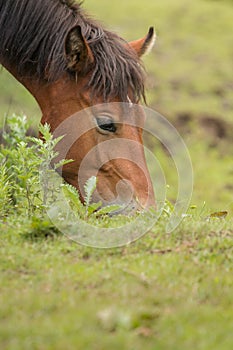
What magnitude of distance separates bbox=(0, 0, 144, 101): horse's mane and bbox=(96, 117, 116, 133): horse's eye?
0.17 m

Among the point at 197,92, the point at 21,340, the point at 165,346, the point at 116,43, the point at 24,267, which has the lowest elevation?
the point at 197,92

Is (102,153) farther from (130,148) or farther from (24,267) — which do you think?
(24,267)

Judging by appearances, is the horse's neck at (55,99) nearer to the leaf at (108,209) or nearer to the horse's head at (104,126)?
the horse's head at (104,126)

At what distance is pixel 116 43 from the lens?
502 cm

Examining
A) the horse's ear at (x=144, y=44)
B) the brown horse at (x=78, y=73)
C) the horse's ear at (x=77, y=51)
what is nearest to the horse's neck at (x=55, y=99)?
the brown horse at (x=78, y=73)

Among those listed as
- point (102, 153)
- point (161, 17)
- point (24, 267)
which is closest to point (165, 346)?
point (24, 267)

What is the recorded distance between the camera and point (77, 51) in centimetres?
478

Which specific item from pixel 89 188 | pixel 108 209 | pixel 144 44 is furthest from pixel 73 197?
pixel 144 44

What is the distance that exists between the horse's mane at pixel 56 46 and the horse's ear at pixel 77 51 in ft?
0.21

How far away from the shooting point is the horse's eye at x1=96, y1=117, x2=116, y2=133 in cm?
475

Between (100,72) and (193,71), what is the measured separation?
1420 cm

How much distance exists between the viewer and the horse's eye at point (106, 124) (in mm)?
4750

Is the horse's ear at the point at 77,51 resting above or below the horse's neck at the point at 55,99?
above

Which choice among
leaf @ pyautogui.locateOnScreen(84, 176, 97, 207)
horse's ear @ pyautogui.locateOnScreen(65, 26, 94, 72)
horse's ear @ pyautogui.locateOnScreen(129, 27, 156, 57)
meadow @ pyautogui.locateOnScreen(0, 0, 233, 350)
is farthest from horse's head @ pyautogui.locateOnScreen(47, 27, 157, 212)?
horse's ear @ pyautogui.locateOnScreen(129, 27, 156, 57)
